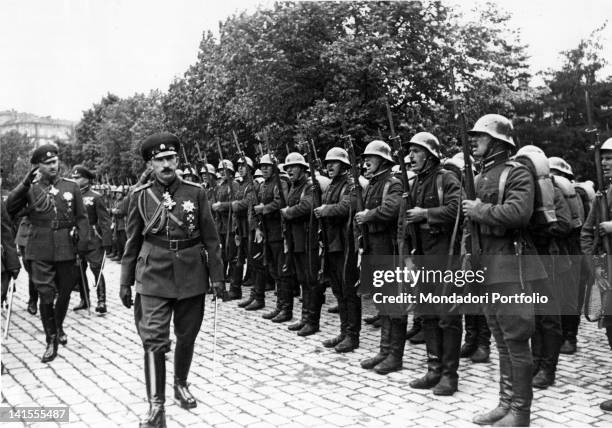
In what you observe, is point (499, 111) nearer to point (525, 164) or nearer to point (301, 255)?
point (301, 255)

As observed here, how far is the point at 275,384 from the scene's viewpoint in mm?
6207

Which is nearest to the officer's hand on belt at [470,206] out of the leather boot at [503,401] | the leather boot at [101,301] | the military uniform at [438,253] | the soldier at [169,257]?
the military uniform at [438,253]

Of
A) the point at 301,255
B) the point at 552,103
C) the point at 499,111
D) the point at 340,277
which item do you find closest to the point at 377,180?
the point at 340,277

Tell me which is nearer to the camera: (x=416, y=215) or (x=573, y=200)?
(x=416, y=215)

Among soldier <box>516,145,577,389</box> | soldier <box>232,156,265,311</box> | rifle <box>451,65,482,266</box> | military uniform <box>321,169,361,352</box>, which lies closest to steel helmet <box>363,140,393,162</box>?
military uniform <box>321,169,361,352</box>

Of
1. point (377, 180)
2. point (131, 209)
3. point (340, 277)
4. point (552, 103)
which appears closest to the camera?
point (131, 209)

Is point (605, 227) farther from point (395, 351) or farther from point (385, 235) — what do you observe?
point (395, 351)

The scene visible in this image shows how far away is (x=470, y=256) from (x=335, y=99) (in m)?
11.3

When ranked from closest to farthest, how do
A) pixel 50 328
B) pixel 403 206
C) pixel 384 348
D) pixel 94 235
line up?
pixel 403 206, pixel 384 348, pixel 50 328, pixel 94 235

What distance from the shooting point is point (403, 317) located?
6.73 m

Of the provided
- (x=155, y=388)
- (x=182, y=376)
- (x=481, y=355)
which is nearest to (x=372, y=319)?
(x=481, y=355)

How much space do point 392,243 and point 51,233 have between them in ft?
13.4

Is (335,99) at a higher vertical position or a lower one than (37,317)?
higher

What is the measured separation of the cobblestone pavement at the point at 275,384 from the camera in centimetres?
526
